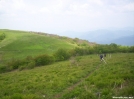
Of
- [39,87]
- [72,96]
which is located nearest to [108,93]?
[72,96]

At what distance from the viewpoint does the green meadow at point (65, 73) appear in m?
13.8

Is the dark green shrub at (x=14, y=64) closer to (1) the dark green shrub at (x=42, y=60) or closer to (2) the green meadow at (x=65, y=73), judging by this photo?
(2) the green meadow at (x=65, y=73)

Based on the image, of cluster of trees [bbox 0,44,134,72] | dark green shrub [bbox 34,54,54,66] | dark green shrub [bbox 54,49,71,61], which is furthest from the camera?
dark green shrub [bbox 54,49,71,61]

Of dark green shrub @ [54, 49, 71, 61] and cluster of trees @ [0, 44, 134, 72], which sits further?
dark green shrub @ [54, 49, 71, 61]

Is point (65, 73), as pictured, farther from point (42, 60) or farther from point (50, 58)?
point (50, 58)

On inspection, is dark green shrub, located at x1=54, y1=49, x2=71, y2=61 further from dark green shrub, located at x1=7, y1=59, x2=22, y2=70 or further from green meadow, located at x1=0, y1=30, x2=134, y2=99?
dark green shrub, located at x1=7, y1=59, x2=22, y2=70

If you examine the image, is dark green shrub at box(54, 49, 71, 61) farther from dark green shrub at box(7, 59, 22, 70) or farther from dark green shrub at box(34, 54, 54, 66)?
dark green shrub at box(7, 59, 22, 70)

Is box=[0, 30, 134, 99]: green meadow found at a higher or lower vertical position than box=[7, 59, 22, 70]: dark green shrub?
higher

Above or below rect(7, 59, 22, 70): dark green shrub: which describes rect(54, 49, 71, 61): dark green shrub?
above

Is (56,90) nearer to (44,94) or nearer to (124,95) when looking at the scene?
(44,94)

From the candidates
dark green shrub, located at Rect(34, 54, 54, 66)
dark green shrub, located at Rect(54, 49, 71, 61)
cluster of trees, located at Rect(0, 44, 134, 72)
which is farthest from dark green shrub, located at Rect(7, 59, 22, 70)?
dark green shrub, located at Rect(54, 49, 71, 61)

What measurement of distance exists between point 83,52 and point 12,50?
47360 millimetres

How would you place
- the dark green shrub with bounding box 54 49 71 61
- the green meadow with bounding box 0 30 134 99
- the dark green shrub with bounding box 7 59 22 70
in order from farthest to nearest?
the dark green shrub with bounding box 54 49 71 61, the dark green shrub with bounding box 7 59 22 70, the green meadow with bounding box 0 30 134 99

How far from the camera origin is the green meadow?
45.2 ft
